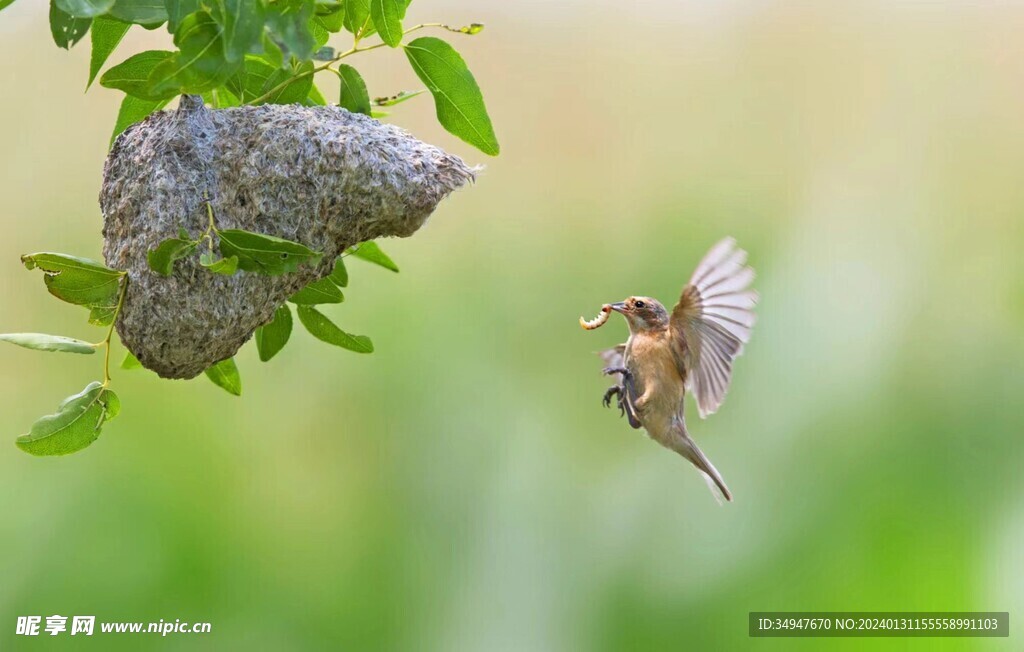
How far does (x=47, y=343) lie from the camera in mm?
1868

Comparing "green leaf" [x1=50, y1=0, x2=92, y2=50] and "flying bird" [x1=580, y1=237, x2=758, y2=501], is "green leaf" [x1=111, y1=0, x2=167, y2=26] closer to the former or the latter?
"green leaf" [x1=50, y1=0, x2=92, y2=50]

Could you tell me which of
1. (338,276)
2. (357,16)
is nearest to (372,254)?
(338,276)

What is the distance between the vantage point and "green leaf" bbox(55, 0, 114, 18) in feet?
4.99

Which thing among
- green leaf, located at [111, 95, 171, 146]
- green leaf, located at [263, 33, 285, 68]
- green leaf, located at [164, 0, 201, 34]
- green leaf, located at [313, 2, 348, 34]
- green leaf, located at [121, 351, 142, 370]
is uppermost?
green leaf, located at [313, 2, 348, 34]

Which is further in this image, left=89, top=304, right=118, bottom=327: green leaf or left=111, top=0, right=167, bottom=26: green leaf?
left=89, top=304, right=118, bottom=327: green leaf

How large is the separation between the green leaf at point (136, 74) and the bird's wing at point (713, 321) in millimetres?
1253

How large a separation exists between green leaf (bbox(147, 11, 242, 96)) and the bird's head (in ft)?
4.53

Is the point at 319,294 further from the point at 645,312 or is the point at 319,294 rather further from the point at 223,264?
the point at 645,312

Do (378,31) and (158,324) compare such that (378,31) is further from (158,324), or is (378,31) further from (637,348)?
(637,348)

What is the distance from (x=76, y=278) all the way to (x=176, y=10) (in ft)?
1.68

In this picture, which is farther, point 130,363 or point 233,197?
point 130,363

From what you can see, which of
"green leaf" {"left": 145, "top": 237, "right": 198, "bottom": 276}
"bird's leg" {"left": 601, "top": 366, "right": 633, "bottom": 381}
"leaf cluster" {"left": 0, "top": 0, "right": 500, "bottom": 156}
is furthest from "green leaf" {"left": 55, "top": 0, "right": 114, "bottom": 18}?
"bird's leg" {"left": 601, "top": 366, "right": 633, "bottom": 381}

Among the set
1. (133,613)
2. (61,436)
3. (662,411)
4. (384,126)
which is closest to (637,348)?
(662,411)

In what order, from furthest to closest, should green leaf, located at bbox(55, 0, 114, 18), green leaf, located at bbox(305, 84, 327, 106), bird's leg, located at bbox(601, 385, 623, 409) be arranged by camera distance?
bird's leg, located at bbox(601, 385, 623, 409) → green leaf, located at bbox(305, 84, 327, 106) → green leaf, located at bbox(55, 0, 114, 18)
